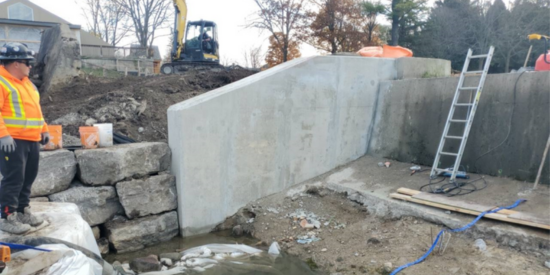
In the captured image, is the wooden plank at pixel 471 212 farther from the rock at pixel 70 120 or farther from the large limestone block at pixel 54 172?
the rock at pixel 70 120

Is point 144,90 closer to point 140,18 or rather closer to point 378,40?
point 378,40

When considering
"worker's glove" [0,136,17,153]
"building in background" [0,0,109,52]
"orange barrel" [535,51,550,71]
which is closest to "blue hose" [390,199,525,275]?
"orange barrel" [535,51,550,71]

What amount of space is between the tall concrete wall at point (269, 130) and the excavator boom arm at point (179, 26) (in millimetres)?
9952

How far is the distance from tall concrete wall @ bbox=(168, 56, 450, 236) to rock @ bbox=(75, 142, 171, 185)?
28 cm

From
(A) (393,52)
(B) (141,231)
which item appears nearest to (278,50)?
(A) (393,52)

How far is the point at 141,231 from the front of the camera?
491 centimetres

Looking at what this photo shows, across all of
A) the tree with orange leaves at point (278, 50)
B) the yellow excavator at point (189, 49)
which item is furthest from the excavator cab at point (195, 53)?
the tree with orange leaves at point (278, 50)

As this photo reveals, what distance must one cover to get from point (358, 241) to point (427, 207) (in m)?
0.95

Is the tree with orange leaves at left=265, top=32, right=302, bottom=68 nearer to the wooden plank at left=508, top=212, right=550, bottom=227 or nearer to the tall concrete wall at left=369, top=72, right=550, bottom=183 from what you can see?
the tall concrete wall at left=369, top=72, right=550, bottom=183

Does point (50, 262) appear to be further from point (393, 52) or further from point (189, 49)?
point (189, 49)

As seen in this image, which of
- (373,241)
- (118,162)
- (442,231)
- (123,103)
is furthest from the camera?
(123,103)

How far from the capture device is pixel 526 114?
481cm

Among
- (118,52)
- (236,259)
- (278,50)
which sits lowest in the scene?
(236,259)

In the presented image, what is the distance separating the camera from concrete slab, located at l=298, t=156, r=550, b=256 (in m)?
3.66
